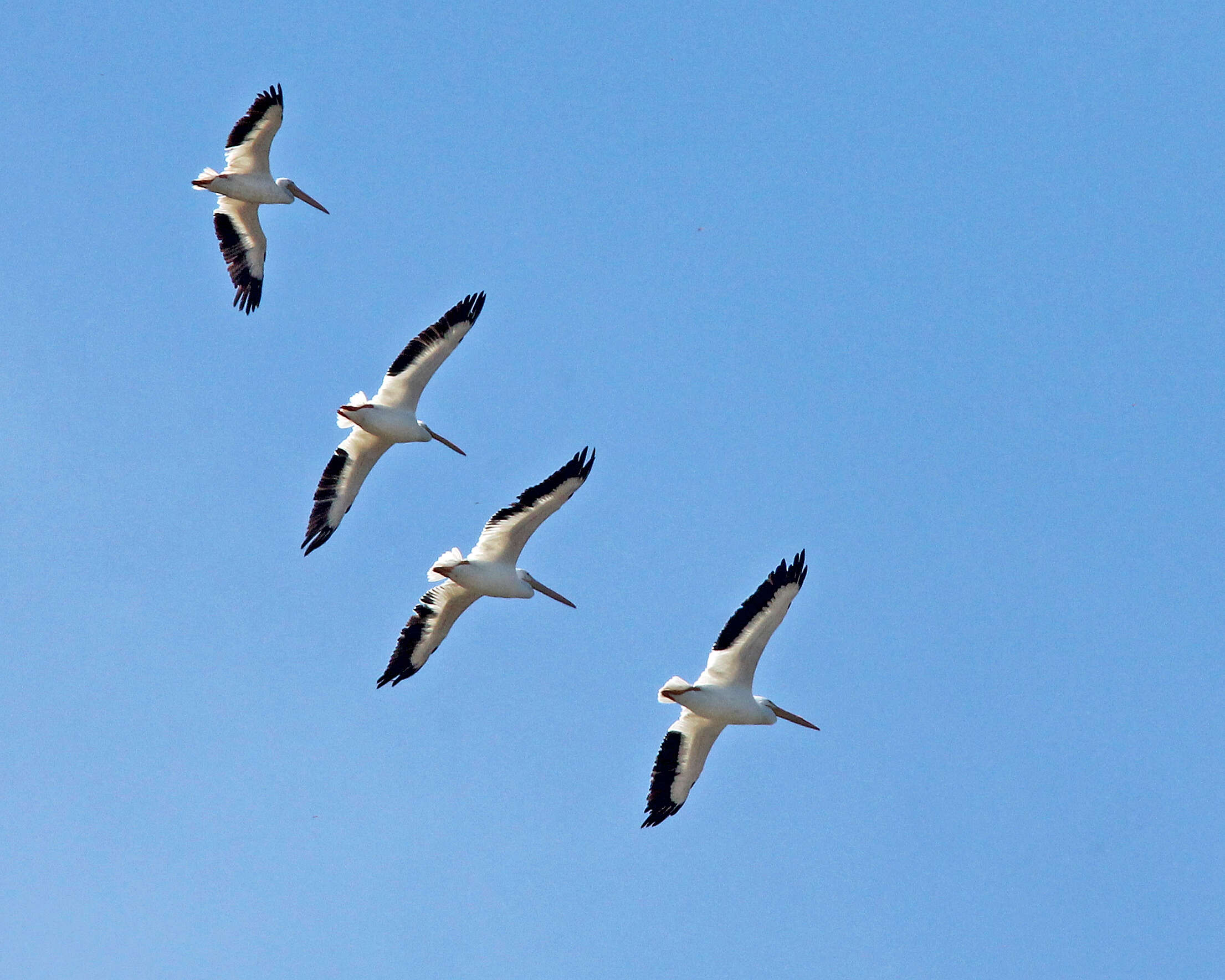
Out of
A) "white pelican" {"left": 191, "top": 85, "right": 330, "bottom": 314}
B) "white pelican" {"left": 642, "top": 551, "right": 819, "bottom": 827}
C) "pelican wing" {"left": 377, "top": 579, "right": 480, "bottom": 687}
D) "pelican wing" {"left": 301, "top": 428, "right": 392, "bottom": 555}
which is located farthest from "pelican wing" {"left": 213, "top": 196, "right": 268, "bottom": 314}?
"white pelican" {"left": 642, "top": 551, "right": 819, "bottom": 827}

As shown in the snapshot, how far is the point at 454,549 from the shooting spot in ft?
59.3

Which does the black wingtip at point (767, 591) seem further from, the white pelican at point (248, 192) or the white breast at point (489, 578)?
the white pelican at point (248, 192)

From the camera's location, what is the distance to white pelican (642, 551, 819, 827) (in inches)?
663

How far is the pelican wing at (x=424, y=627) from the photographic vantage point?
18.5 metres

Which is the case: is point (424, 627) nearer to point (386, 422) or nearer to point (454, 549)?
point (454, 549)

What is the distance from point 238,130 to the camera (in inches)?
785

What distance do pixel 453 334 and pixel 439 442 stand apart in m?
2.11

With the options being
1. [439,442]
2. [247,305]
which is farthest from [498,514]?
[247,305]

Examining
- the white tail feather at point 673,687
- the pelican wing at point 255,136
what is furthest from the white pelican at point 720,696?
the pelican wing at point 255,136

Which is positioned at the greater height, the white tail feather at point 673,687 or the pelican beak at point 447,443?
the pelican beak at point 447,443

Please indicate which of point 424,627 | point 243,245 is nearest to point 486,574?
point 424,627

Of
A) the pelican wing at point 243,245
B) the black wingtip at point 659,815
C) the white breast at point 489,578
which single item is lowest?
the black wingtip at point 659,815

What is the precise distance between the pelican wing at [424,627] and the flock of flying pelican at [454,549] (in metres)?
0.01

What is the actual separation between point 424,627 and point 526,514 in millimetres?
2113
